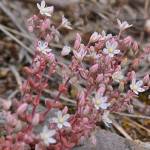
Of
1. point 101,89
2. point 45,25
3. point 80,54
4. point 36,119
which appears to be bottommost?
point 36,119

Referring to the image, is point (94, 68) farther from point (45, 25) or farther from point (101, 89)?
point (45, 25)

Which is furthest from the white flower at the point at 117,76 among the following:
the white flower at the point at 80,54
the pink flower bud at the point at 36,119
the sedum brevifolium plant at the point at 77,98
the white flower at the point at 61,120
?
the pink flower bud at the point at 36,119

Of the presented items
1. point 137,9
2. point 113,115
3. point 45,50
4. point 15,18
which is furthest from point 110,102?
point 137,9

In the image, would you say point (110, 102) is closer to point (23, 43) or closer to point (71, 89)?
point (71, 89)

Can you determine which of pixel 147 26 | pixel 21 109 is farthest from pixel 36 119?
pixel 147 26

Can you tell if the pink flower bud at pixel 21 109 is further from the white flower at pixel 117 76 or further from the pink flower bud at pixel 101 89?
the white flower at pixel 117 76

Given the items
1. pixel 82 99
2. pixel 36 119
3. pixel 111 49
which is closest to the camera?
pixel 36 119
